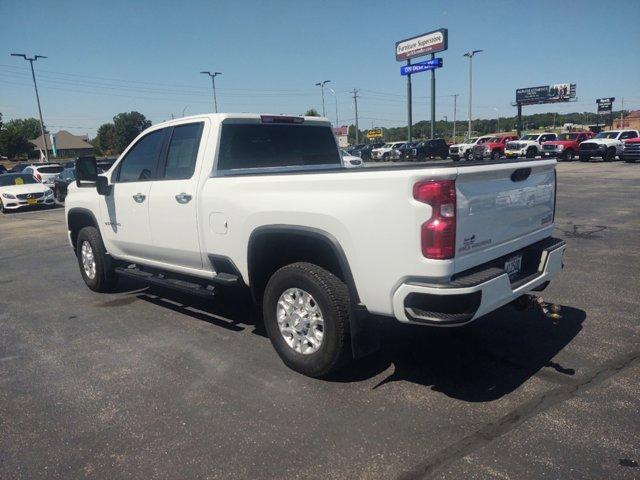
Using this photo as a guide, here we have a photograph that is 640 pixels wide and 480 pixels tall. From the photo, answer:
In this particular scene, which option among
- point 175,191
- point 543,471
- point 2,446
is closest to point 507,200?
point 543,471

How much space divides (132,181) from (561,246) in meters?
4.23

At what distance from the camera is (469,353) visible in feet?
13.5

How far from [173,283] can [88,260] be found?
2.30 m

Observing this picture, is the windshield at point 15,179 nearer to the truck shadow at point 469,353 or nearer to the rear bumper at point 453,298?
the truck shadow at point 469,353

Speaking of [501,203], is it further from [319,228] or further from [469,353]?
[469,353]

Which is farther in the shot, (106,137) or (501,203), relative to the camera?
(106,137)

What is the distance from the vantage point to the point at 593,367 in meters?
3.74

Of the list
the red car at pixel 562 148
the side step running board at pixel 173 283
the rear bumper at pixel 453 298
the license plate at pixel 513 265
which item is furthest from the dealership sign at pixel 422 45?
the rear bumper at pixel 453 298

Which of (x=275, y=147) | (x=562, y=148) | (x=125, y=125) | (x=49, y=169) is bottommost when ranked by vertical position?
(x=562, y=148)

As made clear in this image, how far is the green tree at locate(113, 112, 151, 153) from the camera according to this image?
9881cm

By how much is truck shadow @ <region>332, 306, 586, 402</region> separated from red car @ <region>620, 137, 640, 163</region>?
27.1 m

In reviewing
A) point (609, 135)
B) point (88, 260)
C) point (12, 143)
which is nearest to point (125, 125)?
point (12, 143)

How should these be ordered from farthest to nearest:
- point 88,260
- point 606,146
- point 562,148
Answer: point 562,148 → point 606,146 → point 88,260

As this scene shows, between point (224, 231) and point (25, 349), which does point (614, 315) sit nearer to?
point (224, 231)
